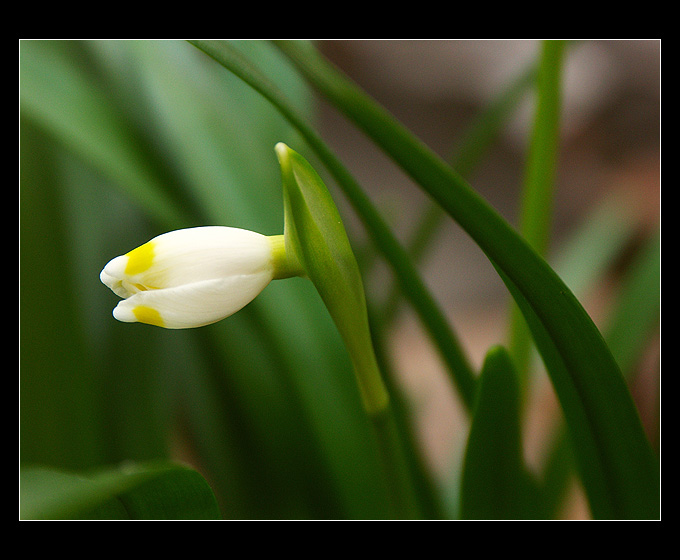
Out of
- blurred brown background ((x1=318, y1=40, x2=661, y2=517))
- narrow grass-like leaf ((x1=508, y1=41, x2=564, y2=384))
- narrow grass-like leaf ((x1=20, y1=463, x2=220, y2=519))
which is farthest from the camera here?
blurred brown background ((x1=318, y1=40, x2=661, y2=517))

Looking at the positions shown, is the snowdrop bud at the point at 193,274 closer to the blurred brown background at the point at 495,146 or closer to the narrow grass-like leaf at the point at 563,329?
the narrow grass-like leaf at the point at 563,329

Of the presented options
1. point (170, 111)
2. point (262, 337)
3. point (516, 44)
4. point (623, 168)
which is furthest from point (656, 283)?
point (516, 44)

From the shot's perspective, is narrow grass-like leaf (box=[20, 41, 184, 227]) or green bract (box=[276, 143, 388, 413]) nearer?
green bract (box=[276, 143, 388, 413])

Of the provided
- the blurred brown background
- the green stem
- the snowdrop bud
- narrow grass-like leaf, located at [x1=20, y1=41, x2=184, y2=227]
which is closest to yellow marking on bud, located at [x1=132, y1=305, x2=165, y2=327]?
the snowdrop bud

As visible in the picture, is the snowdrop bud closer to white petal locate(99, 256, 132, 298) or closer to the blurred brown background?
white petal locate(99, 256, 132, 298)

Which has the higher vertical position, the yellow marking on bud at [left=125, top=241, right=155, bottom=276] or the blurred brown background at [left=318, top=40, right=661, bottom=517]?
the blurred brown background at [left=318, top=40, right=661, bottom=517]

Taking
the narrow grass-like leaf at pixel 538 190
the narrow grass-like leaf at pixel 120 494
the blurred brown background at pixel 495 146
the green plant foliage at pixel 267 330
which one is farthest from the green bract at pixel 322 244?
the blurred brown background at pixel 495 146
